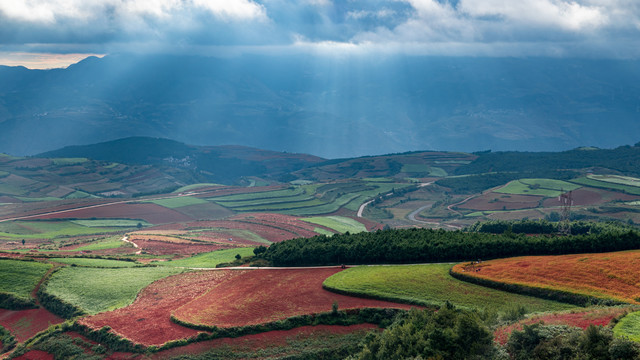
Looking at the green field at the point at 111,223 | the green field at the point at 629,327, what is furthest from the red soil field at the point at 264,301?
the green field at the point at 111,223

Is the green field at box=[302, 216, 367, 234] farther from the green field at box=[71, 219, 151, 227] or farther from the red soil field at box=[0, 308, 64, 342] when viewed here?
the red soil field at box=[0, 308, 64, 342]

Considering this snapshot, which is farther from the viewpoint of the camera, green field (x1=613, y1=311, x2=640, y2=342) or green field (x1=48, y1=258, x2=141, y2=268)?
green field (x1=48, y1=258, x2=141, y2=268)

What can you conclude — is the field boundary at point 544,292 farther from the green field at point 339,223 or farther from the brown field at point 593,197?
the brown field at point 593,197

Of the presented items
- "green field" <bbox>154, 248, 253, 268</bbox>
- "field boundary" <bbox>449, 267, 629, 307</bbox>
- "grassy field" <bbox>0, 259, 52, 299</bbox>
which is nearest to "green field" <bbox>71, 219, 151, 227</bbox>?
"green field" <bbox>154, 248, 253, 268</bbox>

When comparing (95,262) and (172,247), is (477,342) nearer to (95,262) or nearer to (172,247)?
(95,262)

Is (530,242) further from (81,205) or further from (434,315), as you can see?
(81,205)

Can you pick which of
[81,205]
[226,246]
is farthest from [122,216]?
[226,246]
